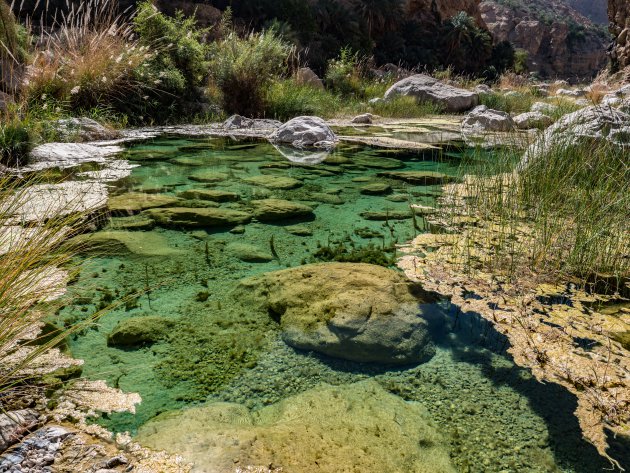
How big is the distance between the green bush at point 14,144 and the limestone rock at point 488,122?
6903 mm

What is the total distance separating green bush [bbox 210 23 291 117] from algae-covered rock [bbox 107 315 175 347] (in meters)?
7.50

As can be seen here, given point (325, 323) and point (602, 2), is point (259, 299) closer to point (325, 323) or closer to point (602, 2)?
point (325, 323)

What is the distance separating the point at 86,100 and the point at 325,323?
22.7 feet

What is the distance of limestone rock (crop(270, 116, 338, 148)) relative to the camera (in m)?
7.41

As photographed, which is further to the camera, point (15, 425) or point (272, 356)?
point (272, 356)

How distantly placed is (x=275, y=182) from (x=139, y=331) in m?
3.01

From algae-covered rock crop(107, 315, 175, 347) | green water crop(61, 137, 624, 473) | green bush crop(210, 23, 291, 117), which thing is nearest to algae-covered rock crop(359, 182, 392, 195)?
green water crop(61, 137, 624, 473)

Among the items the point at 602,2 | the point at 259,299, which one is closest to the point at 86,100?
the point at 259,299

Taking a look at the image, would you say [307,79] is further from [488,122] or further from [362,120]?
[488,122]

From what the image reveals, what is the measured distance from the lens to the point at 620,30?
677 inches

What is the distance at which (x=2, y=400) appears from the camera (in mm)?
1596

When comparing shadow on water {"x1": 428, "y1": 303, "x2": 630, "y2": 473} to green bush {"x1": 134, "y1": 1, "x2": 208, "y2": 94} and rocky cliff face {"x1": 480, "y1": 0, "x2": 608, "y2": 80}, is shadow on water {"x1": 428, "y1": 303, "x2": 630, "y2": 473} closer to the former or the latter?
green bush {"x1": 134, "y1": 1, "x2": 208, "y2": 94}

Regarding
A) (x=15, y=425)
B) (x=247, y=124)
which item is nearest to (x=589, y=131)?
(x=15, y=425)

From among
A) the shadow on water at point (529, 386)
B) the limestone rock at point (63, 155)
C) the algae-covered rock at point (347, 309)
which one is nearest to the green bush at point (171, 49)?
the limestone rock at point (63, 155)
